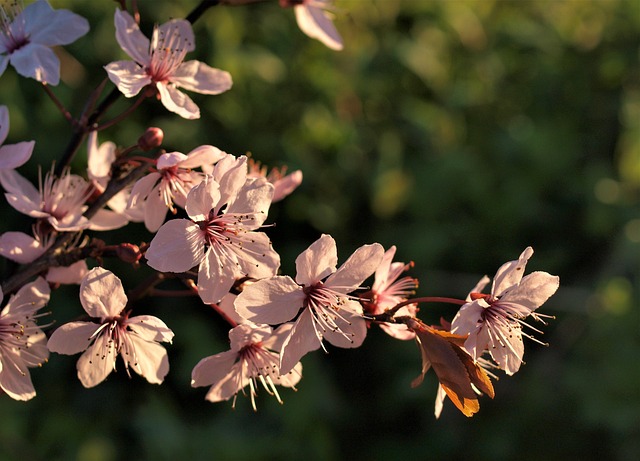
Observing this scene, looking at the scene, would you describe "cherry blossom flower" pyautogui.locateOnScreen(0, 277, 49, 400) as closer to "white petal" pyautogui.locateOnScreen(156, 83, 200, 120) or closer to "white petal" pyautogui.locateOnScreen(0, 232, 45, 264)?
"white petal" pyautogui.locateOnScreen(0, 232, 45, 264)

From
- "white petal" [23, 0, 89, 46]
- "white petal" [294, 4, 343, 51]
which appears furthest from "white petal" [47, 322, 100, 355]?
"white petal" [294, 4, 343, 51]

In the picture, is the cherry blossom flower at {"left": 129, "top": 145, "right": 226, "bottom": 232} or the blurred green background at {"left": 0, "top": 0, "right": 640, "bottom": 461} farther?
the blurred green background at {"left": 0, "top": 0, "right": 640, "bottom": 461}

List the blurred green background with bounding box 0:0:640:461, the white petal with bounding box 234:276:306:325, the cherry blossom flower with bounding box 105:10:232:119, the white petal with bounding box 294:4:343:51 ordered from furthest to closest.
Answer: the blurred green background with bounding box 0:0:640:461 → the white petal with bounding box 294:4:343:51 → the cherry blossom flower with bounding box 105:10:232:119 → the white petal with bounding box 234:276:306:325

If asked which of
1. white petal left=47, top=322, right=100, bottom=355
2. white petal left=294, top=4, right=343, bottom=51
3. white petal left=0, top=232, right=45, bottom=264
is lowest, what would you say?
white petal left=47, top=322, right=100, bottom=355

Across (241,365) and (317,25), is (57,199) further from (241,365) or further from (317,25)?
(317,25)

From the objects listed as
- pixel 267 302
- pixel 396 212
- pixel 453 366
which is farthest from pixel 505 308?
pixel 396 212

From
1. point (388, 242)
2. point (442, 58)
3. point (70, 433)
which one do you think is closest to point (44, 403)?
point (70, 433)
